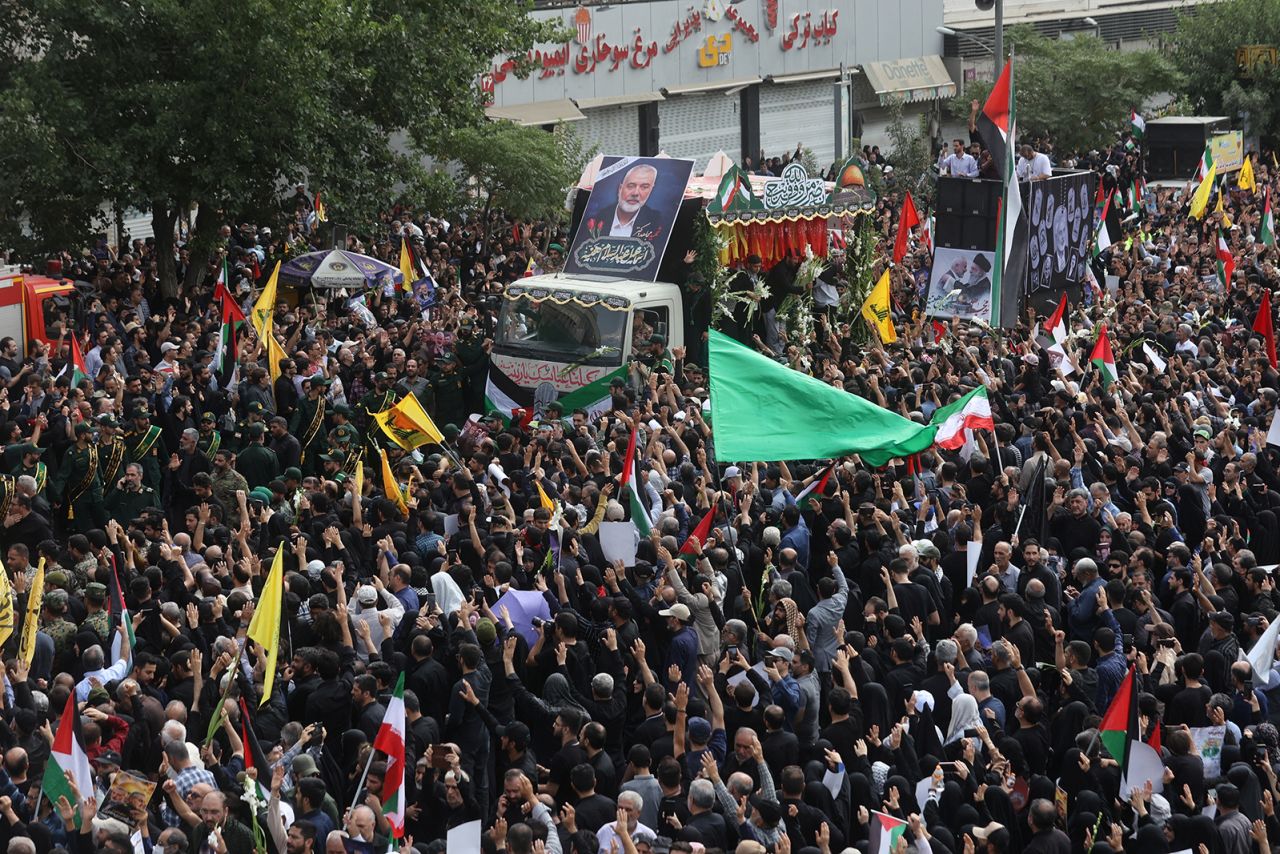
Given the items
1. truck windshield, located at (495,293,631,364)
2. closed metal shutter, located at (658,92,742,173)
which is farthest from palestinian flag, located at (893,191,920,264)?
closed metal shutter, located at (658,92,742,173)

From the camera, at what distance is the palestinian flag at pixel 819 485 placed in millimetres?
12906

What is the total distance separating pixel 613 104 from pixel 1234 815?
31.7 metres

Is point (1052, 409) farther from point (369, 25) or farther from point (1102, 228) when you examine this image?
point (369, 25)

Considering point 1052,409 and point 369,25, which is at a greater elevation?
point 369,25

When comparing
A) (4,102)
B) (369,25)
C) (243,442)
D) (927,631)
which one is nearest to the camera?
(927,631)

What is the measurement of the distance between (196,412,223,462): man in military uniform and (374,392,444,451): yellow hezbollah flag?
4.22 ft

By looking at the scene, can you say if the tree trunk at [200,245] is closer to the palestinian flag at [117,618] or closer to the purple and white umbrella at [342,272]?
the purple and white umbrella at [342,272]

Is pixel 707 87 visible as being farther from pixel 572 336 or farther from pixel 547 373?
pixel 547 373

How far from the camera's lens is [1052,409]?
47.8ft

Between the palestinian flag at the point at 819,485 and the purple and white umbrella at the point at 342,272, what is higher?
the purple and white umbrella at the point at 342,272

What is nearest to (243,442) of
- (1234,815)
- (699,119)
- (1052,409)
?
(1052,409)

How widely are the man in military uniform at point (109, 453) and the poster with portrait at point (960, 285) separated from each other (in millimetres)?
9764

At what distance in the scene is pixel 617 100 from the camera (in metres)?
38.8

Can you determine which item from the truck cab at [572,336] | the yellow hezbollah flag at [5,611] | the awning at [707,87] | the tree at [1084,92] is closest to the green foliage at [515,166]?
the truck cab at [572,336]
